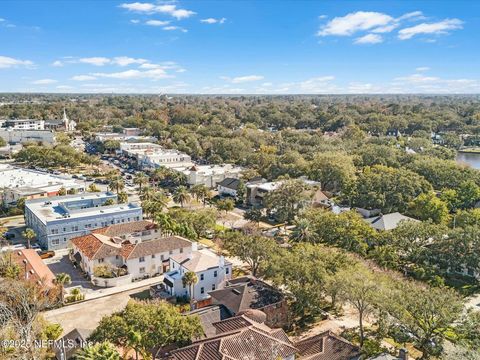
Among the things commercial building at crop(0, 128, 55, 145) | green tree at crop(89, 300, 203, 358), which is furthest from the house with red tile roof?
commercial building at crop(0, 128, 55, 145)

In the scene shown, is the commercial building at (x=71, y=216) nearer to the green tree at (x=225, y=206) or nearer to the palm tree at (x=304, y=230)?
the green tree at (x=225, y=206)

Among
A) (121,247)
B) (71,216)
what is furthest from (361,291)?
(71,216)

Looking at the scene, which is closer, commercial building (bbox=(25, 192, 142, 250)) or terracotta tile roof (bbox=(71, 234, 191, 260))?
terracotta tile roof (bbox=(71, 234, 191, 260))

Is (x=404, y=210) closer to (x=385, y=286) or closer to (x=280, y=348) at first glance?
(x=385, y=286)

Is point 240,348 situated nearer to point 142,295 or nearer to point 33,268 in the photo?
point 142,295

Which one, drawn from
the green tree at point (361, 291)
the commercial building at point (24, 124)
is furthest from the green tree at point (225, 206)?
the commercial building at point (24, 124)

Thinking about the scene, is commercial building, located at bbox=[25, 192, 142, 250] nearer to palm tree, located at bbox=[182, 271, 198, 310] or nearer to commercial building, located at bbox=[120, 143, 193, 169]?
palm tree, located at bbox=[182, 271, 198, 310]

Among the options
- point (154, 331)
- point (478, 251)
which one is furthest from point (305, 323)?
point (478, 251)
